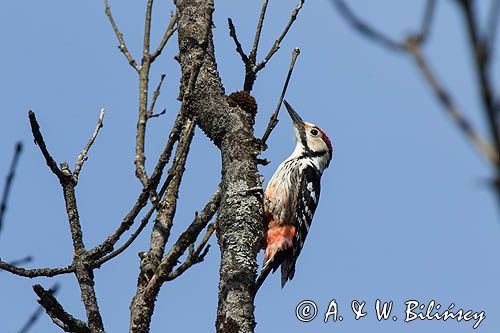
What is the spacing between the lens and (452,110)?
0.58 m

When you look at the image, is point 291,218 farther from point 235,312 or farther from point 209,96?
point 235,312

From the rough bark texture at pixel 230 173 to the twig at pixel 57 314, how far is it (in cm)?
51

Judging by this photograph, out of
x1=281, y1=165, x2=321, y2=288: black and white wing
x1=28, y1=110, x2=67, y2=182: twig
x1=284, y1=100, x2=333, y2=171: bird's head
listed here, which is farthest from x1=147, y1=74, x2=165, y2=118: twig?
x1=284, y1=100, x2=333, y2=171: bird's head

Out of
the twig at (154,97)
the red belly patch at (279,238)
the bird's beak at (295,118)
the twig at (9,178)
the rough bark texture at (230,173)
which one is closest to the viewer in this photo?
the twig at (9,178)

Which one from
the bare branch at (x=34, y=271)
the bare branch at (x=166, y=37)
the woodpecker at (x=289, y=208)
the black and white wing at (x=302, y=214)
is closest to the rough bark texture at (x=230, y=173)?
the bare branch at (x=166, y=37)

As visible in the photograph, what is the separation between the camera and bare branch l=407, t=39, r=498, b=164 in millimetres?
557

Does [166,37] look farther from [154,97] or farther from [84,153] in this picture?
[84,153]

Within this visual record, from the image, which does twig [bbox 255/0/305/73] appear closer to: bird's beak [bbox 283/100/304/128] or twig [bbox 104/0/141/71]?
twig [bbox 104/0/141/71]

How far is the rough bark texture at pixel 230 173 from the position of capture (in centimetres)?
259

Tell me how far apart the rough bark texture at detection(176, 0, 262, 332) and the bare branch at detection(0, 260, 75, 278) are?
0.58 m

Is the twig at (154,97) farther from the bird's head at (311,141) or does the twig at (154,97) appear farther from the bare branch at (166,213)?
the bird's head at (311,141)

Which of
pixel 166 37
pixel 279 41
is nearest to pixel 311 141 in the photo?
pixel 279 41

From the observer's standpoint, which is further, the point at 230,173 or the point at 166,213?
the point at 230,173

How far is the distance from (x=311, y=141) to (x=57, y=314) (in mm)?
4344
